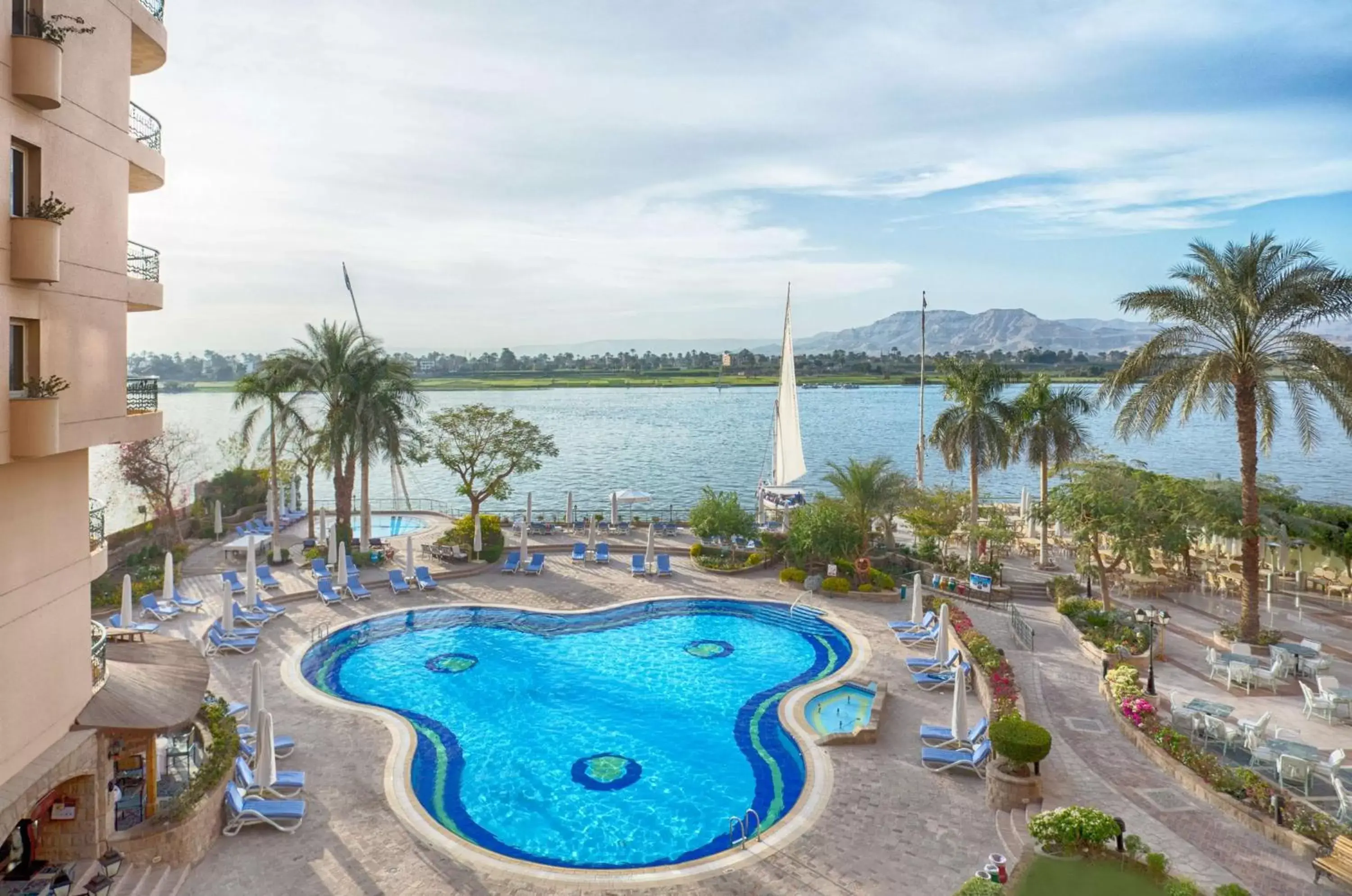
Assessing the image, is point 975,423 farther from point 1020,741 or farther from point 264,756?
point 264,756

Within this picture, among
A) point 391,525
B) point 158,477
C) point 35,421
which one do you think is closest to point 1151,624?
point 35,421

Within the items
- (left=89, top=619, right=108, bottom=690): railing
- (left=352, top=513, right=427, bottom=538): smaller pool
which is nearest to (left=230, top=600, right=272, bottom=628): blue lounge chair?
(left=89, top=619, right=108, bottom=690): railing

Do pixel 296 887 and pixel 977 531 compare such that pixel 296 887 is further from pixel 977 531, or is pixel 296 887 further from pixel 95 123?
pixel 977 531

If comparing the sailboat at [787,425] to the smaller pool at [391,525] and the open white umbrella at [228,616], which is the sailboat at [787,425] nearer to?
the smaller pool at [391,525]

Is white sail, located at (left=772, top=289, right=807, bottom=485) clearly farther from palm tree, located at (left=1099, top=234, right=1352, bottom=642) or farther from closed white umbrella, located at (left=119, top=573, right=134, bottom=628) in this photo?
closed white umbrella, located at (left=119, top=573, right=134, bottom=628)

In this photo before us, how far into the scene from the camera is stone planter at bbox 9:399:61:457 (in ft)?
30.0

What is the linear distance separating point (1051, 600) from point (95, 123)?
26195mm

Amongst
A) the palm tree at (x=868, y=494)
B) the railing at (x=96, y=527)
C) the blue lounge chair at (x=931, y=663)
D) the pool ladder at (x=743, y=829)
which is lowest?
the pool ladder at (x=743, y=829)

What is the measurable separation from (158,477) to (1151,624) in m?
35.1

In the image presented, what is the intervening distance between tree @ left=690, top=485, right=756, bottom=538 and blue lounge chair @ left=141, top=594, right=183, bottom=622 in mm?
17120

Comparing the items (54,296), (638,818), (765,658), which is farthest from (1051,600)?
(54,296)

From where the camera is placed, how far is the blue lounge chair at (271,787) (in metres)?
12.8

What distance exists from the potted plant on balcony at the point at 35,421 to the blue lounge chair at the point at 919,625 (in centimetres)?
1913

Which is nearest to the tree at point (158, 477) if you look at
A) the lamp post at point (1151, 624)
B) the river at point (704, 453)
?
the river at point (704, 453)
